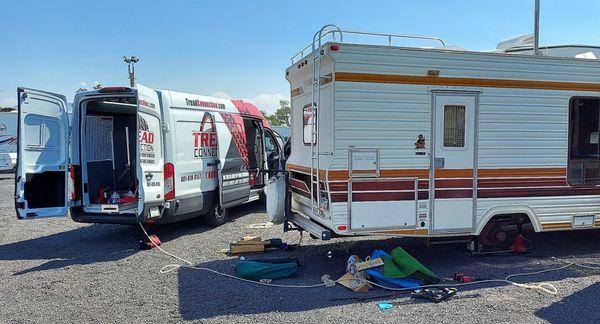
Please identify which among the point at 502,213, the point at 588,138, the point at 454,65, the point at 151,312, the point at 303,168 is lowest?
the point at 151,312

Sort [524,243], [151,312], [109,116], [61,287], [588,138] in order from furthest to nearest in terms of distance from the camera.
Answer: [109,116]
[524,243]
[588,138]
[61,287]
[151,312]

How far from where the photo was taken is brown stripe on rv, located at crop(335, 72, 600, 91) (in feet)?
17.2

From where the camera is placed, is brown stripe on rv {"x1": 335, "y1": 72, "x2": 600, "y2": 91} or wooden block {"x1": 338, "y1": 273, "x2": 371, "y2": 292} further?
brown stripe on rv {"x1": 335, "y1": 72, "x2": 600, "y2": 91}

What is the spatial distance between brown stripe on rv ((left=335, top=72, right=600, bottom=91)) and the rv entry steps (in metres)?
1.84

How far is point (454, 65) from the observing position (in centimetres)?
555

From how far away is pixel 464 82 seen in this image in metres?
5.59

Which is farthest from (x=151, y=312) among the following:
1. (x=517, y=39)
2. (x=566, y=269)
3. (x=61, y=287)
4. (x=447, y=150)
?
(x=517, y=39)

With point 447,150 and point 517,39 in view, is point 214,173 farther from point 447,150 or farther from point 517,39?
point 517,39

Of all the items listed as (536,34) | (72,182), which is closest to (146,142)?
(72,182)

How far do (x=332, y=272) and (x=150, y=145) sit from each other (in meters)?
3.39

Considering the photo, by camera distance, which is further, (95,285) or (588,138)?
(588,138)

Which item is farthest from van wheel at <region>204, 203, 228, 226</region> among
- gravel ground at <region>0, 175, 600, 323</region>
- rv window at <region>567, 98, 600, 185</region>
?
rv window at <region>567, 98, 600, 185</region>

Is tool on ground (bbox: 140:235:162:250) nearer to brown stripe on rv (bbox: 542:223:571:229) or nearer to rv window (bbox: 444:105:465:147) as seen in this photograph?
rv window (bbox: 444:105:465:147)

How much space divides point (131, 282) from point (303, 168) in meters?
2.58
